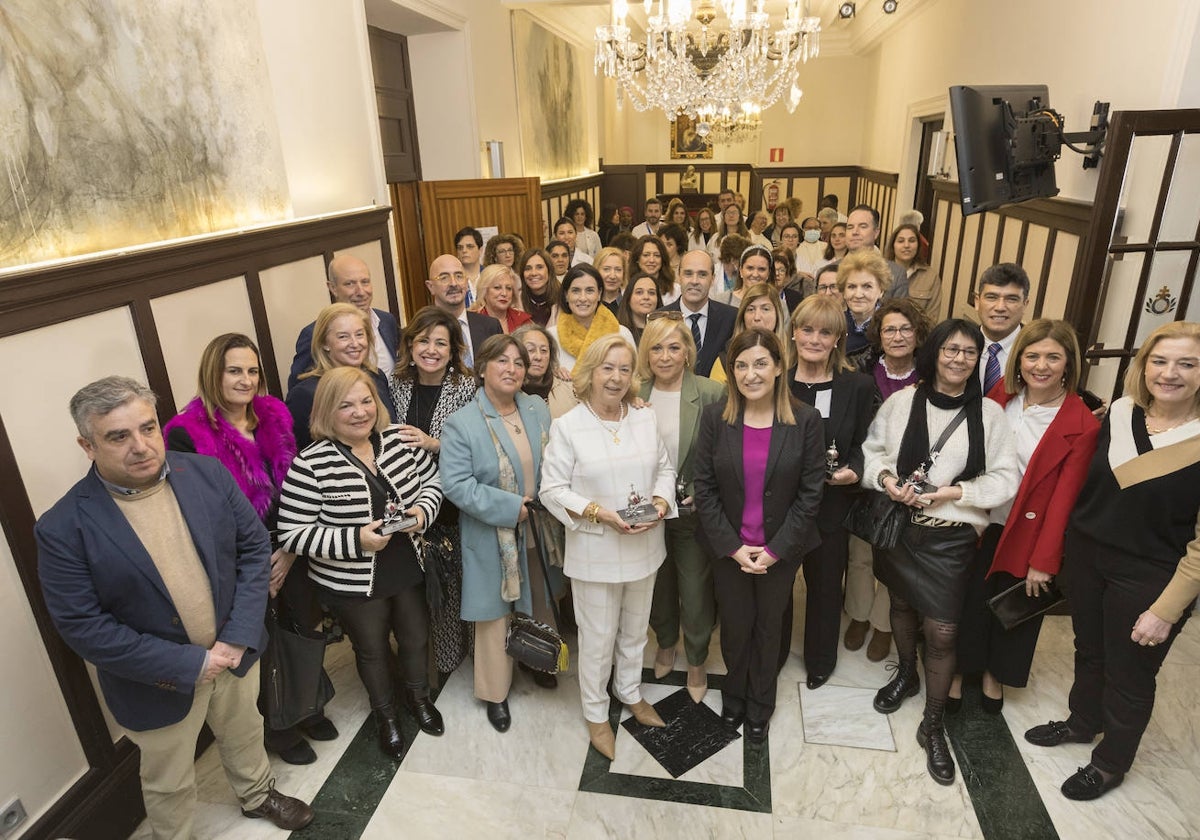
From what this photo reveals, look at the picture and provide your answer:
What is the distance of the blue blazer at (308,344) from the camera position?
333cm

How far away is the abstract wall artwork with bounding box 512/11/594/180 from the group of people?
5659mm

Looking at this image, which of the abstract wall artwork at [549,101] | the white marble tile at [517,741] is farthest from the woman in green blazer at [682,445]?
the abstract wall artwork at [549,101]

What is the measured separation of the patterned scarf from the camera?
3.75m

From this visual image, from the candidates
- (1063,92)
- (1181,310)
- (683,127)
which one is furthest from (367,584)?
(683,127)

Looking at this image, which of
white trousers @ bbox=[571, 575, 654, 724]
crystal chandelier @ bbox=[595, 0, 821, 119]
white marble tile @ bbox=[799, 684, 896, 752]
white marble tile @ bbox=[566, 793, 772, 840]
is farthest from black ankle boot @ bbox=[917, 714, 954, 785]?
crystal chandelier @ bbox=[595, 0, 821, 119]

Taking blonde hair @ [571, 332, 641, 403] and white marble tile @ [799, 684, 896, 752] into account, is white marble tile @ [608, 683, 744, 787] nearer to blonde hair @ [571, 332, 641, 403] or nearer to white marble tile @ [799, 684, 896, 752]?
white marble tile @ [799, 684, 896, 752]

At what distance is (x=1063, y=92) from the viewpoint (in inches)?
185

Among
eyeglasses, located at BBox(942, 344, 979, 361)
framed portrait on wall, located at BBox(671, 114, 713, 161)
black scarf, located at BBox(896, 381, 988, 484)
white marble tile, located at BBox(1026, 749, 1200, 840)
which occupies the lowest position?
white marble tile, located at BBox(1026, 749, 1200, 840)

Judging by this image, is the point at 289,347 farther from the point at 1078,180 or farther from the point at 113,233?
the point at 1078,180

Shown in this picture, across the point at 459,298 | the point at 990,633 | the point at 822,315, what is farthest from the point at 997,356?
the point at 459,298

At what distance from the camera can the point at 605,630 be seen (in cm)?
283

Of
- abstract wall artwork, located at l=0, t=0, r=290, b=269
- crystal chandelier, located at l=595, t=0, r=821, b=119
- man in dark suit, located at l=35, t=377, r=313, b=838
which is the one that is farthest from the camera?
crystal chandelier, located at l=595, t=0, r=821, b=119

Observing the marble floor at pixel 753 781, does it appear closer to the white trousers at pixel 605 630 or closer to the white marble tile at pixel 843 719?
the white marble tile at pixel 843 719

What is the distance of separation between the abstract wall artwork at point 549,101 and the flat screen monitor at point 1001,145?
5233mm
